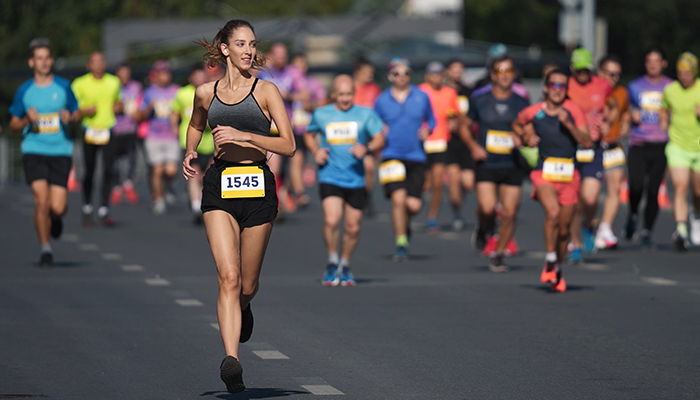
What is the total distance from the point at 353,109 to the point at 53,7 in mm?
46323

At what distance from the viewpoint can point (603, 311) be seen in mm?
10258

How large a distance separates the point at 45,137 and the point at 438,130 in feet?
19.9

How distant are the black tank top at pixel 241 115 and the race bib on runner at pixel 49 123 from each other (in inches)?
245

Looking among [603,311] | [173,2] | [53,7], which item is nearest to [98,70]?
[603,311]

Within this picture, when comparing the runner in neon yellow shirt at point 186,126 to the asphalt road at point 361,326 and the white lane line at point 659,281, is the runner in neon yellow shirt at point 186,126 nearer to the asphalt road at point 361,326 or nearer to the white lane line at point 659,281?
the asphalt road at point 361,326

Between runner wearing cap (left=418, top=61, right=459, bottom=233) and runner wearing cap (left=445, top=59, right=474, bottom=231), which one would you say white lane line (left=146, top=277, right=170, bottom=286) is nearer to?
runner wearing cap (left=418, top=61, right=459, bottom=233)

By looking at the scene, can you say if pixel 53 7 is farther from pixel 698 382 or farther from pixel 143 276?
pixel 698 382

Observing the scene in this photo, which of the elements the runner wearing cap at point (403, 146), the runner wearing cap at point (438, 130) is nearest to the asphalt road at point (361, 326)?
the runner wearing cap at point (403, 146)

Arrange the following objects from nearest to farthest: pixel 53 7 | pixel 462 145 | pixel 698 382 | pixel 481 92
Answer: pixel 698 382 < pixel 481 92 < pixel 462 145 < pixel 53 7

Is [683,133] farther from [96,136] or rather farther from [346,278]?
[96,136]

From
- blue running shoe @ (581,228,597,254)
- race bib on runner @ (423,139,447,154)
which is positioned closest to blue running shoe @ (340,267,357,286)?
blue running shoe @ (581,228,597,254)

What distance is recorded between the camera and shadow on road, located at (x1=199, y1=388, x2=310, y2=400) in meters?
7.00

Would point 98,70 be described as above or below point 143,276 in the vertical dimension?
above

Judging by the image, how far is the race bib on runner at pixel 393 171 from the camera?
13883 millimetres
